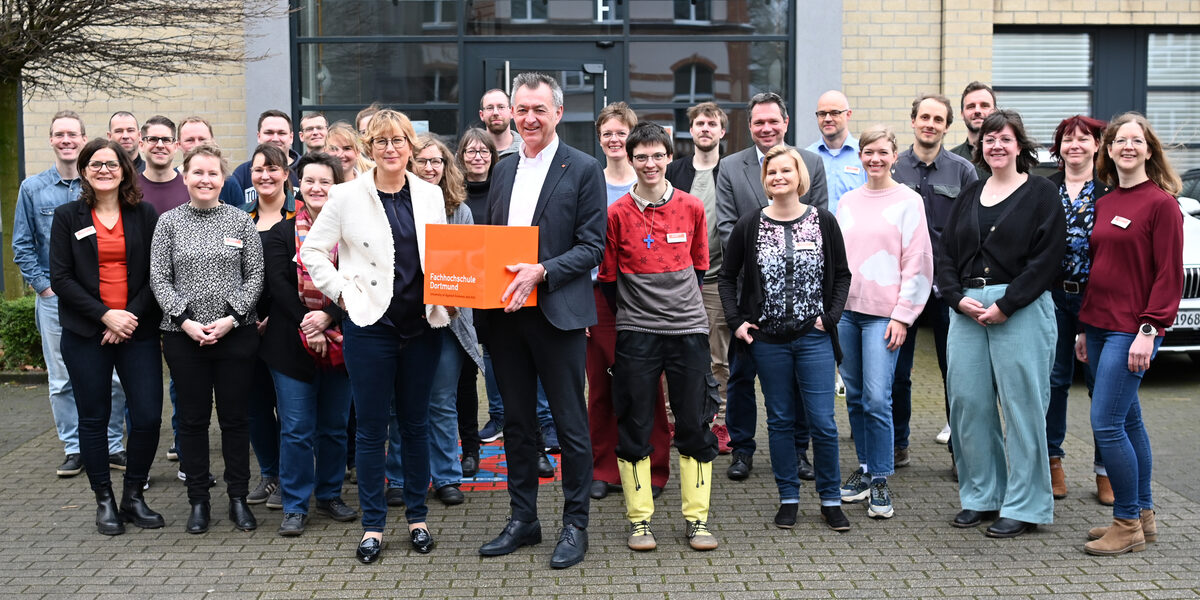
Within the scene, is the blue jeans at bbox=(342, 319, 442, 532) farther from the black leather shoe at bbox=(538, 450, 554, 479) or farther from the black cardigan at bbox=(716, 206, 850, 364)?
the black cardigan at bbox=(716, 206, 850, 364)

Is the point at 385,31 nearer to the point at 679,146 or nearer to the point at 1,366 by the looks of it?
the point at 679,146

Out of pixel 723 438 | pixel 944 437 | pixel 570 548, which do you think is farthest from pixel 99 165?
pixel 944 437

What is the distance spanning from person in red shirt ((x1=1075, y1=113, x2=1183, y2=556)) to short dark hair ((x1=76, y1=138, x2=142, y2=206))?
190 inches

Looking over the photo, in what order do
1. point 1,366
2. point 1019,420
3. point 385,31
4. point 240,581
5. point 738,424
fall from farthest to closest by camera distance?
point 385,31, point 1,366, point 738,424, point 1019,420, point 240,581

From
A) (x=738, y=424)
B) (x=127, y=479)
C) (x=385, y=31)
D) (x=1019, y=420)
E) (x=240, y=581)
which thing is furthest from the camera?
(x=385, y=31)

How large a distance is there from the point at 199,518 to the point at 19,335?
5.46 meters

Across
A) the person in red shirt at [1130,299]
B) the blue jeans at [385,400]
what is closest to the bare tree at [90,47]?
the blue jeans at [385,400]

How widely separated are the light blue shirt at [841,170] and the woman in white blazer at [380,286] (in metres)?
2.92

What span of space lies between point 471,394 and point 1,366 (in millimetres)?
5629

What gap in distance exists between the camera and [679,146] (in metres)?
12.4

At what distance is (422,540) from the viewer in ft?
17.6

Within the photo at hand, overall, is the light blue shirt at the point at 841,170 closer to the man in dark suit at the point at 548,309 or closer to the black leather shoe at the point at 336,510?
the man in dark suit at the point at 548,309

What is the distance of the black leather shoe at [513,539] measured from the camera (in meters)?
5.30

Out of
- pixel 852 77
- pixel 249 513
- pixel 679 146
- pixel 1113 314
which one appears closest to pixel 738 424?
pixel 1113 314
